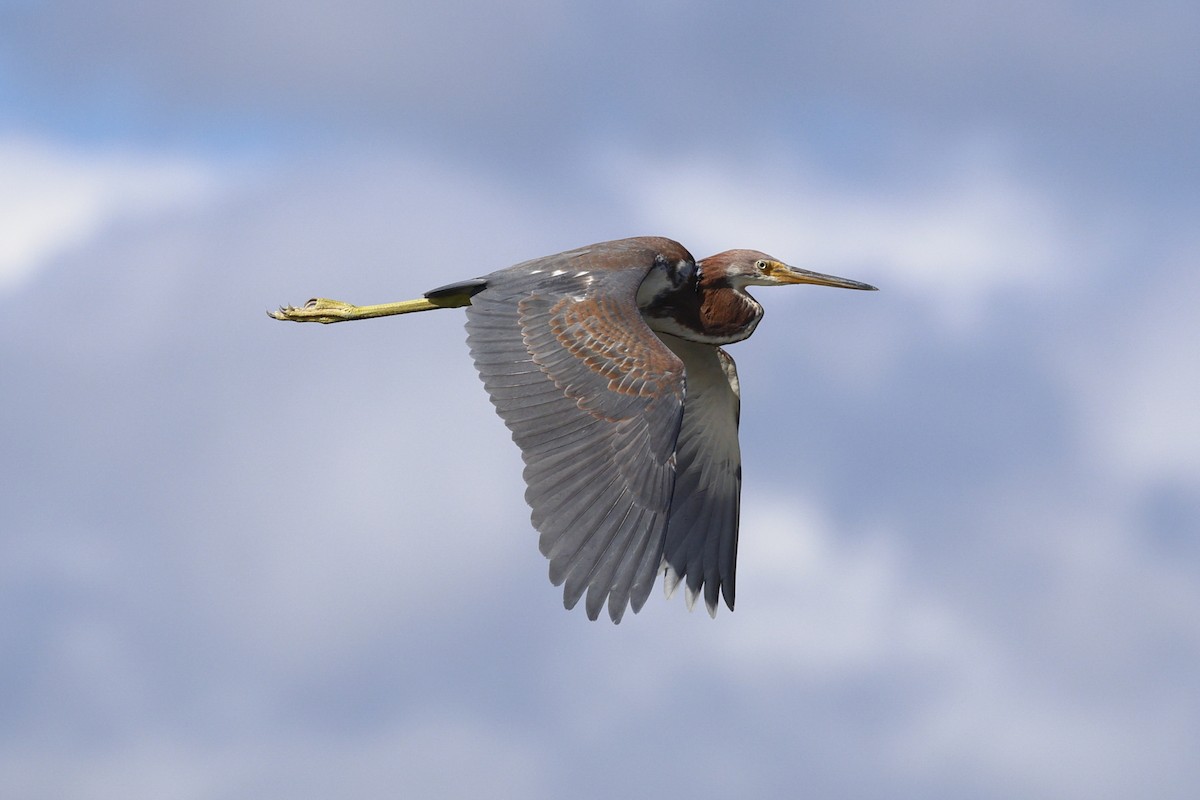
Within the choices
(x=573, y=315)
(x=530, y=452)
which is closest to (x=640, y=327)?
(x=573, y=315)

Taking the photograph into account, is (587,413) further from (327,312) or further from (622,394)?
(327,312)

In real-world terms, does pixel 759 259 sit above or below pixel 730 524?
above

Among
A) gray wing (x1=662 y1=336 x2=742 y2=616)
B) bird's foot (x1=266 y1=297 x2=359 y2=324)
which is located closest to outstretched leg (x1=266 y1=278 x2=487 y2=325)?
bird's foot (x1=266 y1=297 x2=359 y2=324)

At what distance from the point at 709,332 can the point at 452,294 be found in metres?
2.11

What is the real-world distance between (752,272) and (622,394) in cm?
315

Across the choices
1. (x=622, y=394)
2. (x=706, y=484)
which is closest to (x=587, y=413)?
(x=622, y=394)

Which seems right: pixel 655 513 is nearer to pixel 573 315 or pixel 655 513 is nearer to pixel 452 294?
pixel 573 315

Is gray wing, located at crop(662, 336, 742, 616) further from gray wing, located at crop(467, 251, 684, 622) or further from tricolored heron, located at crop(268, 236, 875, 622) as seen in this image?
gray wing, located at crop(467, 251, 684, 622)

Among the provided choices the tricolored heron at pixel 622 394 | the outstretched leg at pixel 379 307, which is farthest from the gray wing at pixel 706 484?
the outstretched leg at pixel 379 307

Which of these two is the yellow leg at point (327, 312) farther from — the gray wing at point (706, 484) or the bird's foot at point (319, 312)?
the gray wing at point (706, 484)

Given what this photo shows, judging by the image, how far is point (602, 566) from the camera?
9828 millimetres

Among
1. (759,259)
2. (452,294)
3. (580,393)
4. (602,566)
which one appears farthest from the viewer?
(759,259)

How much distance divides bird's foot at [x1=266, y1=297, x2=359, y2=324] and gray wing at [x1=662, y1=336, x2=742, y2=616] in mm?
2702

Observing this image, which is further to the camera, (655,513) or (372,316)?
(372,316)
